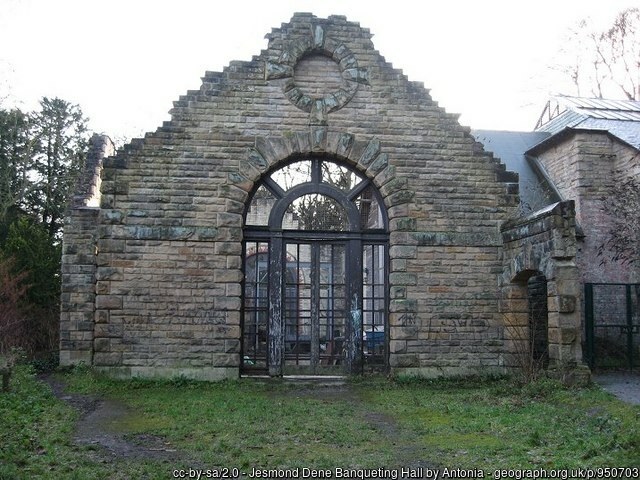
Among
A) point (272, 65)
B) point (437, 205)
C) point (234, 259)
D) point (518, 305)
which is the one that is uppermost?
point (272, 65)

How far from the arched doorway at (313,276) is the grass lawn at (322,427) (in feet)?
2.67

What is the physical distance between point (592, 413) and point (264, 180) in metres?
6.72

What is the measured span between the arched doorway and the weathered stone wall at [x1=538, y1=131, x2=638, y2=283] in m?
6.45

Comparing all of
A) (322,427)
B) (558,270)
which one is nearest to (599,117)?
(558,270)

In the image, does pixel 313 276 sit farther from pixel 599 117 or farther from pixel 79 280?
pixel 599 117

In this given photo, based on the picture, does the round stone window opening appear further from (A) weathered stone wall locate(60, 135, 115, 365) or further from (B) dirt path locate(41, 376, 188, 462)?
(B) dirt path locate(41, 376, 188, 462)

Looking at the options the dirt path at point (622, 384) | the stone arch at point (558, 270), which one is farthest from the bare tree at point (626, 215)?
the stone arch at point (558, 270)

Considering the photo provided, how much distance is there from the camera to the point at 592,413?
8.00 meters

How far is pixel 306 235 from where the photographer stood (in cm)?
1190

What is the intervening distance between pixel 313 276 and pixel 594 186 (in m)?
8.30

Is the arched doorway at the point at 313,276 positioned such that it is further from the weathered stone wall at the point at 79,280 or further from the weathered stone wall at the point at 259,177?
the weathered stone wall at the point at 79,280

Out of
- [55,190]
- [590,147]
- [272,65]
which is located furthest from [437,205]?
[55,190]

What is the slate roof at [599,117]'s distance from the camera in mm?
16344

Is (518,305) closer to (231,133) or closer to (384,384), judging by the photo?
(384,384)
